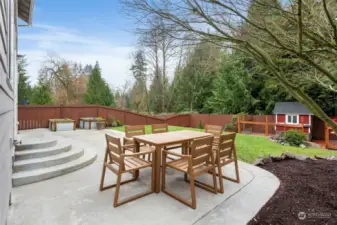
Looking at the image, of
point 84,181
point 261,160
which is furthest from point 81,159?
point 261,160

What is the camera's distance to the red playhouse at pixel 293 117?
9.57 m

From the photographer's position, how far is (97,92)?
623 inches

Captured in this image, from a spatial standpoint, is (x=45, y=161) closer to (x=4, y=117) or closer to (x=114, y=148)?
(x=114, y=148)

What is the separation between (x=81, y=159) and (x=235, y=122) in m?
9.66

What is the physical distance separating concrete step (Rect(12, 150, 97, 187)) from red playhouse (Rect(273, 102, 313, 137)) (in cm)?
997

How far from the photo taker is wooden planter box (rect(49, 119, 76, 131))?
8.31m

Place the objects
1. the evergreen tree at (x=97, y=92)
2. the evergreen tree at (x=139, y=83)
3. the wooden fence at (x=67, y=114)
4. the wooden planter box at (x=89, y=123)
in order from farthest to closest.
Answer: the evergreen tree at (x=139, y=83) < the evergreen tree at (x=97, y=92) < the wooden planter box at (x=89, y=123) < the wooden fence at (x=67, y=114)

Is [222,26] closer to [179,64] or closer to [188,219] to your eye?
[188,219]

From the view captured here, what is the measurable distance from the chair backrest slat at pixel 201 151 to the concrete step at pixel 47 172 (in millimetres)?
2452

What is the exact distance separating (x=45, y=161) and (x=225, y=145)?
321 centimetres

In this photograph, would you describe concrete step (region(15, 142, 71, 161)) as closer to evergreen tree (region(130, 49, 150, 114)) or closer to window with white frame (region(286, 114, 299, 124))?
window with white frame (region(286, 114, 299, 124))

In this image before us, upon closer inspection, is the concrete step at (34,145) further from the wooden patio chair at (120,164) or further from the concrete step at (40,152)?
the wooden patio chair at (120,164)

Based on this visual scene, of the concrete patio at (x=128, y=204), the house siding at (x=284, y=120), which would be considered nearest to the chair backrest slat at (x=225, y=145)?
the concrete patio at (x=128, y=204)

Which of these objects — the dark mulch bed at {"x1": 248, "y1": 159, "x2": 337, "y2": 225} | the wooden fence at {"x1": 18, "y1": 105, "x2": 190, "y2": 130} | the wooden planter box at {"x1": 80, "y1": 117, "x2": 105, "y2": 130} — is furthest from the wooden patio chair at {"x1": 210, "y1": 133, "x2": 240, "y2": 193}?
the wooden fence at {"x1": 18, "y1": 105, "x2": 190, "y2": 130}
